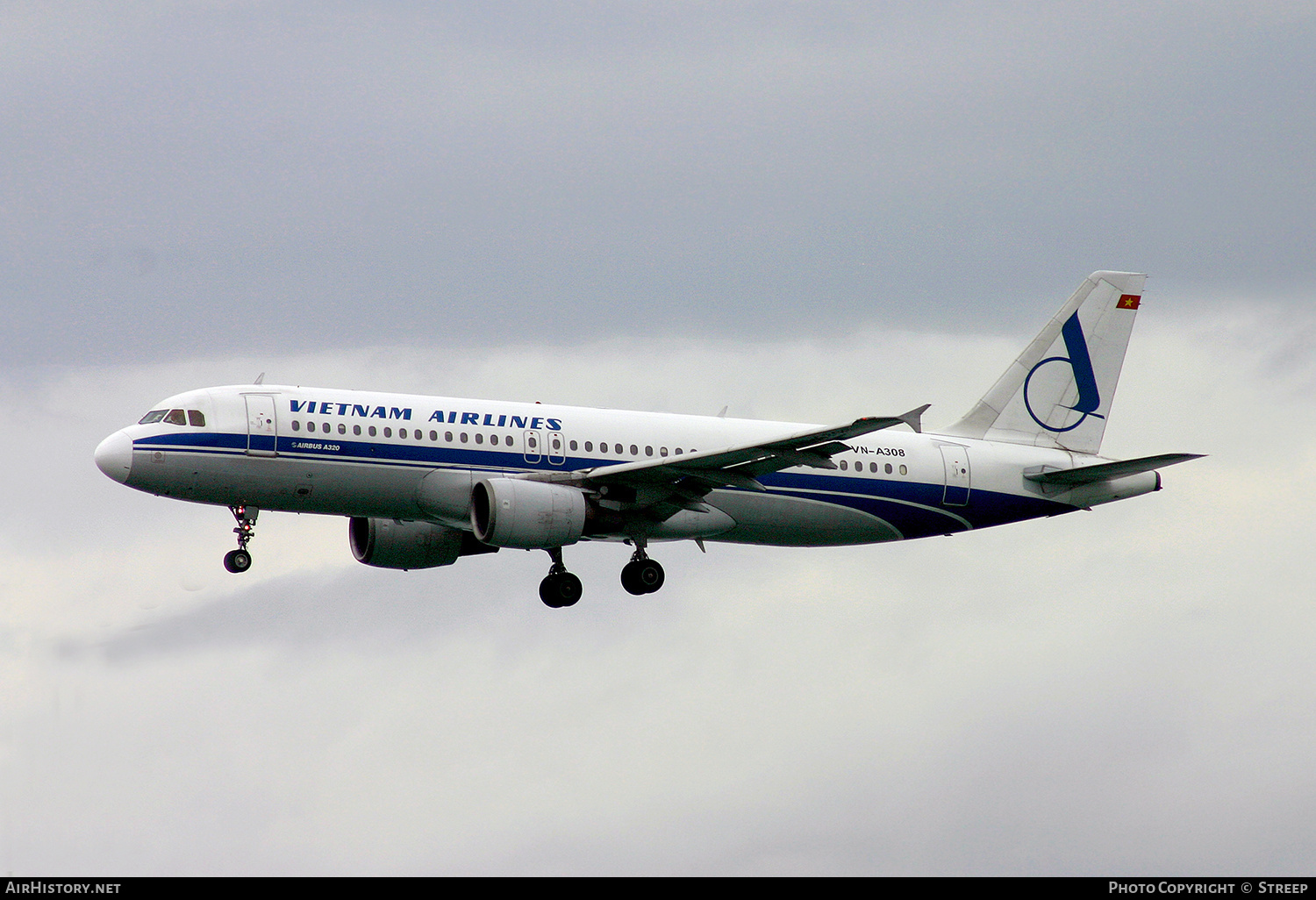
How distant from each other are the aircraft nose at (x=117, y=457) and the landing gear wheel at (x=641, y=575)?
1464 centimetres

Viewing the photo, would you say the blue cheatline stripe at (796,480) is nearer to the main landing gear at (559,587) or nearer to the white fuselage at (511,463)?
the white fuselage at (511,463)

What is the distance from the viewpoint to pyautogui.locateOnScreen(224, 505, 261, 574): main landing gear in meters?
49.0

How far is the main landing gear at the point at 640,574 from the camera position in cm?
5259

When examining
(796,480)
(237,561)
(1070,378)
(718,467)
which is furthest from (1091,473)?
(237,561)

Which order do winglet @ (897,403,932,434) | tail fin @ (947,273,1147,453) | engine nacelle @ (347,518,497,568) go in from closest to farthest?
1. winglet @ (897,403,932,434)
2. engine nacelle @ (347,518,497,568)
3. tail fin @ (947,273,1147,453)

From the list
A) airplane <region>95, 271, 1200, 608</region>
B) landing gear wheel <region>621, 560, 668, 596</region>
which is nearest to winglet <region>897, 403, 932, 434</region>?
airplane <region>95, 271, 1200, 608</region>

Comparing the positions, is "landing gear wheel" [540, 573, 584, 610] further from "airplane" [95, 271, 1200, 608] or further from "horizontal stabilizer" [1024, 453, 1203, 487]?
"horizontal stabilizer" [1024, 453, 1203, 487]

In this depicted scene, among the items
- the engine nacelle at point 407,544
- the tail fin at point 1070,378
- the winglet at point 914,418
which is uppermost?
the tail fin at point 1070,378

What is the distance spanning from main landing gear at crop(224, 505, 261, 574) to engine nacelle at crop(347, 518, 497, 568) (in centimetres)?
565

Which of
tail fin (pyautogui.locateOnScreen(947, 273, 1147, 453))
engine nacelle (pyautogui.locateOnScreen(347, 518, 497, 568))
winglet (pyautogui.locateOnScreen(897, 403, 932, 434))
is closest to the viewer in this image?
winglet (pyautogui.locateOnScreen(897, 403, 932, 434))

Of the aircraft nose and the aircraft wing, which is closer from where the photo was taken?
the aircraft wing

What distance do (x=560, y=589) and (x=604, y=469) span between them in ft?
15.1

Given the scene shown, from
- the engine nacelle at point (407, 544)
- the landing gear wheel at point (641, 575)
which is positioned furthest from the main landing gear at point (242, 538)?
the landing gear wheel at point (641, 575)
